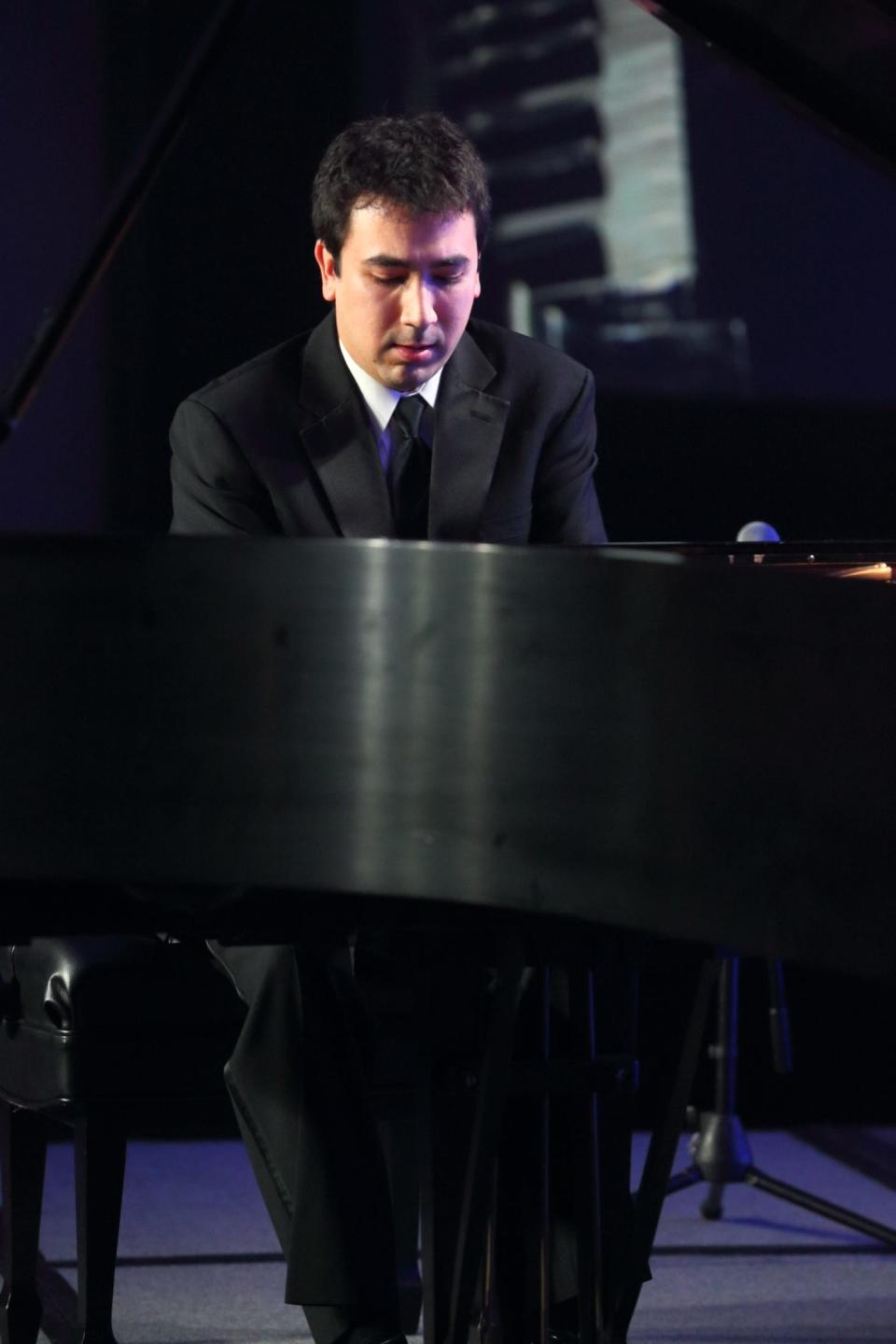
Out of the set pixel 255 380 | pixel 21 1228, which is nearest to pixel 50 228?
pixel 255 380

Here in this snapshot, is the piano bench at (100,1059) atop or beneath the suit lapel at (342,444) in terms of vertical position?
beneath

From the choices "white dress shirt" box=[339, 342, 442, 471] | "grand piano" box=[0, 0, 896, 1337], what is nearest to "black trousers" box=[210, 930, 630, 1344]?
"grand piano" box=[0, 0, 896, 1337]

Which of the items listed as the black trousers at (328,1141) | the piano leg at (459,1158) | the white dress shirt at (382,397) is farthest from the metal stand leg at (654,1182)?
the white dress shirt at (382,397)

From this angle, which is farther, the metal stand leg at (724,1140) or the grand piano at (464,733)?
the metal stand leg at (724,1140)

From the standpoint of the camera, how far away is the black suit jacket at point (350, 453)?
2391mm

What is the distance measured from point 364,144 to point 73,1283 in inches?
Answer: 61.4

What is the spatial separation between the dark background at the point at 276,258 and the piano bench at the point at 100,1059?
4.27ft

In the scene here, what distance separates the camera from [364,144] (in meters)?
2.38

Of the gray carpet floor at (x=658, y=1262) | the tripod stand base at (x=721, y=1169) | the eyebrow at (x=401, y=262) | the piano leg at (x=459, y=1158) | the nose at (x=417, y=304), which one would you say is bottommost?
the gray carpet floor at (x=658, y=1262)

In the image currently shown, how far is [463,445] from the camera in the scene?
243cm

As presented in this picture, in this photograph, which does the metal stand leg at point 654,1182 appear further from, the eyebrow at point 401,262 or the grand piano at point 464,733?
the eyebrow at point 401,262

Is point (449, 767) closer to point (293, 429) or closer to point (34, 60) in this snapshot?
point (293, 429)

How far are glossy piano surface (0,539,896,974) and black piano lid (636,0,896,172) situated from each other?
0.79 m

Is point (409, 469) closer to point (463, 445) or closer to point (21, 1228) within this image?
point (463, 445)
